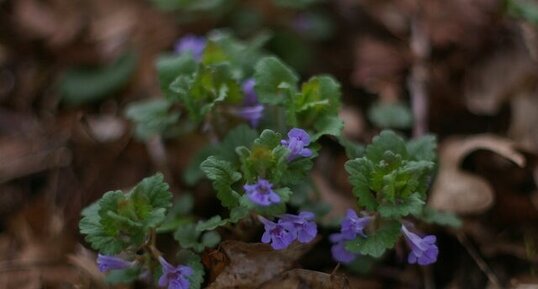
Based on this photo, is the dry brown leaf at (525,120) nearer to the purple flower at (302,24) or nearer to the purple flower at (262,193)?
the purple flower at (302,24)

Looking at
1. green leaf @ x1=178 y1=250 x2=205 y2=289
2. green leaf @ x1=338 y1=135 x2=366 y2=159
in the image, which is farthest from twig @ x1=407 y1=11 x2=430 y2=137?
green leaf @ x1=178 y1=250 x2=205 y2=289

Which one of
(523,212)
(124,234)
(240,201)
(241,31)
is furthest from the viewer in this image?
(241,31)

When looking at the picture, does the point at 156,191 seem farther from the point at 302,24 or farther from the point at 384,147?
the point at 302,24

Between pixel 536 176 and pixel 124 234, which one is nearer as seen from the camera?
pixel 124 234

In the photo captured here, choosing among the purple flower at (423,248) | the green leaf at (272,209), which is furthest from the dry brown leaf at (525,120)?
the green leaf at (272,209)

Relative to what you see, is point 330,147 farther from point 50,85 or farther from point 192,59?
point 50,85

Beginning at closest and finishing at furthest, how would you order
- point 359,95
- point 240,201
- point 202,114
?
point 240,201 < point 202,114 < point 359,95

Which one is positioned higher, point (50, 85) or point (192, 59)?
point (192, 59)

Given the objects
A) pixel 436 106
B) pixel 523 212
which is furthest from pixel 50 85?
pixel 523 212
